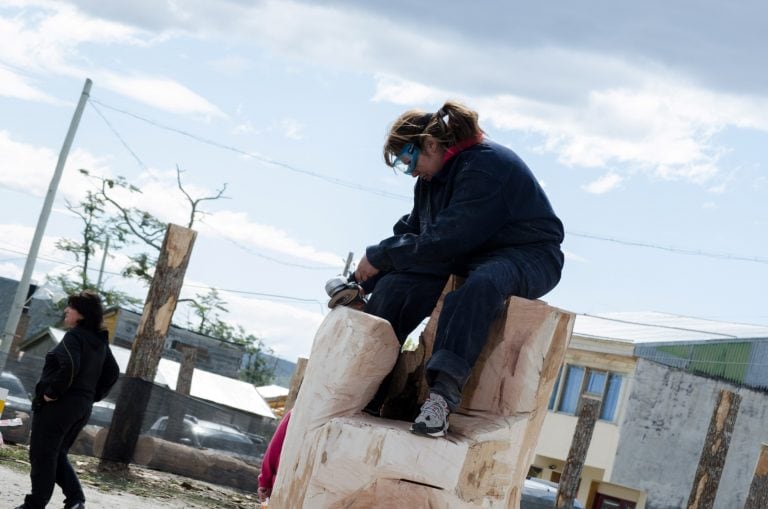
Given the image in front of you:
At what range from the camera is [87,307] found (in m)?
7.73

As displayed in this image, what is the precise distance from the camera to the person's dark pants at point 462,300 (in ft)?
13.2

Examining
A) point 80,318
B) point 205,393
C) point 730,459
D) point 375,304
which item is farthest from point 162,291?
point 730,459

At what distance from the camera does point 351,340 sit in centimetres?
414

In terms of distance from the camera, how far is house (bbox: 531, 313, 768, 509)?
30.7 metres

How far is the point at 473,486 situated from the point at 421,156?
4.13 feet

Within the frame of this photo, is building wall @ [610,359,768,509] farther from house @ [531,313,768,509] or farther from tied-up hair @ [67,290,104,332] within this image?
tied-up hair @ [67,290,104,332]

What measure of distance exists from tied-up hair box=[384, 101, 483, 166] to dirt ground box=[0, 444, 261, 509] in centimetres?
473

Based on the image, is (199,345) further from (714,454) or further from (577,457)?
(714,454)

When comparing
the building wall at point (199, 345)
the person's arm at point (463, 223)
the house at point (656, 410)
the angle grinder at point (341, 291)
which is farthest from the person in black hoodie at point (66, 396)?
the building wall at point (199, 345)

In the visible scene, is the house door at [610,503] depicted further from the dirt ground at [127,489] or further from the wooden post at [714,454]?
the dirt ground at [127,489]

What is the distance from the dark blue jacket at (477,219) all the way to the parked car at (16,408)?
7856mm

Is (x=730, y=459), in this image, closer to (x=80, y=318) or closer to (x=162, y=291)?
(x=162, y=291)

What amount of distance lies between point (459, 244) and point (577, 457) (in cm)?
1276

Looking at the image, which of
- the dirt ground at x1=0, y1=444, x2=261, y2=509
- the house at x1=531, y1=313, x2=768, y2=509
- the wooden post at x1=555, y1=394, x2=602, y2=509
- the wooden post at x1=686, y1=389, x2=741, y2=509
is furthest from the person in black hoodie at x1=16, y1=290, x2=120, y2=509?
the house at x1=531, y1=313, x2=768, y2=509
